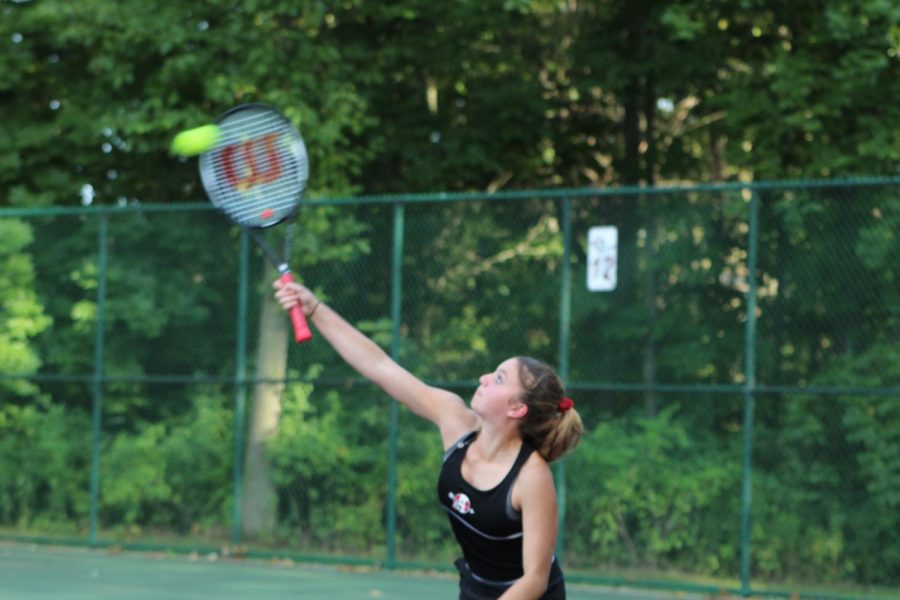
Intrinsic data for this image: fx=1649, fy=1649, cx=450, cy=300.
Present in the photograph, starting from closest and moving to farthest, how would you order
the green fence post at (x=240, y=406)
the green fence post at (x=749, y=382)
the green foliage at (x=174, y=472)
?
the green fence post at (x=749, y=382), the green fence post at (x=240, y=406), the green foliage at (x=174, y=472)

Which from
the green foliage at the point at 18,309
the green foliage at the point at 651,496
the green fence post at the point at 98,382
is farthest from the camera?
the green foliage at the point at 18,309

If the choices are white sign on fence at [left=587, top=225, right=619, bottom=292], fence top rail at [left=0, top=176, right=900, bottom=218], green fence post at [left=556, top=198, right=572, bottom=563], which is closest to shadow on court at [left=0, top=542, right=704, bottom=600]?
green fence post at [left=556, top=198, right=572, bottom=563]

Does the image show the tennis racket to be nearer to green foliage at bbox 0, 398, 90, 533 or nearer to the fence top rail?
the fence top rail

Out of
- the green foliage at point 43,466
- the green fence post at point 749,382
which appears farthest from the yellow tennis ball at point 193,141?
the green foliage at point 43,466

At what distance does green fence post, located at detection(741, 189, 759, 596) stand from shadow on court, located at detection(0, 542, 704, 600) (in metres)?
0.48

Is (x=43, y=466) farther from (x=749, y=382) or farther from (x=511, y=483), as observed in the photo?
(x=511, y=483)

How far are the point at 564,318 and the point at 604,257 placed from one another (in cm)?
48

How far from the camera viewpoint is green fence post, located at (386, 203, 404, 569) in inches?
440

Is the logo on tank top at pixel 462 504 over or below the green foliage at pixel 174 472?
over

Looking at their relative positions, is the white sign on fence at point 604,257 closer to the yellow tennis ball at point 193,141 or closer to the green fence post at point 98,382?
the green fence post at point 98,382

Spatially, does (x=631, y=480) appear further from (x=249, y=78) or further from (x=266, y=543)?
(x=249, y=78)

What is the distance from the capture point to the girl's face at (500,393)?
4492 mm

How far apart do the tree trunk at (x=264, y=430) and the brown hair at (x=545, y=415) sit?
7.24 metres

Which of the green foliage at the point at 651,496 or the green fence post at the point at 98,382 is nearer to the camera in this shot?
the green foliage at the point at 651,496
